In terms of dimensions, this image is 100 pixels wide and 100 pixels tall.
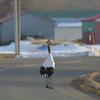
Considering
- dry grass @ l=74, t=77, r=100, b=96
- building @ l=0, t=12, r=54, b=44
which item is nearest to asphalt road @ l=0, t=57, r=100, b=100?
dry grass @ l=74, t=77, r=100, b=96

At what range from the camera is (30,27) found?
57438 mm

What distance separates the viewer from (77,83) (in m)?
11.7

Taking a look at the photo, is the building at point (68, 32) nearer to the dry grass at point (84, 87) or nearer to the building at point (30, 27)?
the building at point (30, 27)

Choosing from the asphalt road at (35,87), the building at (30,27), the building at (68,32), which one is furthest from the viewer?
the building at (68,32)

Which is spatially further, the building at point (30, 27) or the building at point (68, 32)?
the building at point (68, 32)

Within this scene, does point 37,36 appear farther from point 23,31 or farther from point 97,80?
point 97,80

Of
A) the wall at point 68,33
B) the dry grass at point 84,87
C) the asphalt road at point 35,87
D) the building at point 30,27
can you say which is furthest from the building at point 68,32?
the dry grass at point 84,87

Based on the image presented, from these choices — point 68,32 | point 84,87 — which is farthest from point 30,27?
→ point 84,87

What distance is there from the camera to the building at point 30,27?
187 ft

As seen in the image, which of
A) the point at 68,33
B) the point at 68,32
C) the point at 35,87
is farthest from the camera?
the point at 68,33

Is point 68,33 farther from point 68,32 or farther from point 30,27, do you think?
point 30,27

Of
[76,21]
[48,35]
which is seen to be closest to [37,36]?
[48,35]

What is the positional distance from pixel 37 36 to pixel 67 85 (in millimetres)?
45154

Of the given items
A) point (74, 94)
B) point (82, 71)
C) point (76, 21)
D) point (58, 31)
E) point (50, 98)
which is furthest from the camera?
point (76, 21)
